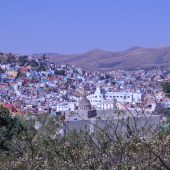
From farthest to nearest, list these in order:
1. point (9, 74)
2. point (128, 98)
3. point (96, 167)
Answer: point (9, 74) < point (128, 98) < point (96, 167)

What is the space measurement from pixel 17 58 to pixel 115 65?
83374 millimetres

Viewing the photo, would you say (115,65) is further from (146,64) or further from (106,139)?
(106,139)

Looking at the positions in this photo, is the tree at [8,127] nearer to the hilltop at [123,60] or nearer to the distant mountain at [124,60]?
the hilltop at [123,60]

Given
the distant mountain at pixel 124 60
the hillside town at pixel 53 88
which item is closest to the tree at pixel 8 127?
the hillside town at pixel 53 88

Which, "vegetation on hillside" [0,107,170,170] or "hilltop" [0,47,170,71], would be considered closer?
"vegetation on hillside" [0,107,170,170]

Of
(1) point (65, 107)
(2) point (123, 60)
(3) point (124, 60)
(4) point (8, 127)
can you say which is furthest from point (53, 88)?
(2) point (123, 60)

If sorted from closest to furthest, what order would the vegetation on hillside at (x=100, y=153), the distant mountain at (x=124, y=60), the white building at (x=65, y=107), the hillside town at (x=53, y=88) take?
1. the vegetation on hillside at (x=100, y=153)
2. the white building at (x=65, y=107)
3. the hillside town at (x=53, y=88)
4. the distant mountain at (x=124, y=60)

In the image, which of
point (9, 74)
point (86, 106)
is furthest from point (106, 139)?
point (9, 74)

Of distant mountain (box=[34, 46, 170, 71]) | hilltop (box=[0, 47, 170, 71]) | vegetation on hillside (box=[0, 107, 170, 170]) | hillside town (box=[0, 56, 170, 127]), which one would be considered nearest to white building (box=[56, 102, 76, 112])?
hillside town (box=[0, 56, 170, 127])

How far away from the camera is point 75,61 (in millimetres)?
189375

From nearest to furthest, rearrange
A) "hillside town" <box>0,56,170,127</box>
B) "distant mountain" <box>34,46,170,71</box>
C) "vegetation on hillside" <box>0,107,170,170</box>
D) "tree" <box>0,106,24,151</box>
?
"vegetation on hillside" <box>0,107,170,170</box> → "tree" <box>0,106,24,151</box> → "hillside town" <box>0,56,170,127</box> → "distant mountain" <box>34,46,170,71</box>

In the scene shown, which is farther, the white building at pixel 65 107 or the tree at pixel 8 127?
the white building at pixel 65 107

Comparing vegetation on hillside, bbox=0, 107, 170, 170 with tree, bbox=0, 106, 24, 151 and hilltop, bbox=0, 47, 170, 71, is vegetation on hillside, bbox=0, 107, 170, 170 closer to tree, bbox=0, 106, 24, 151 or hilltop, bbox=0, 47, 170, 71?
tree, bbox=0, 106, 24, 151

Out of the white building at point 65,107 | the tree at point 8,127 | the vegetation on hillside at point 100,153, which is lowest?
the white building at point 65,107
